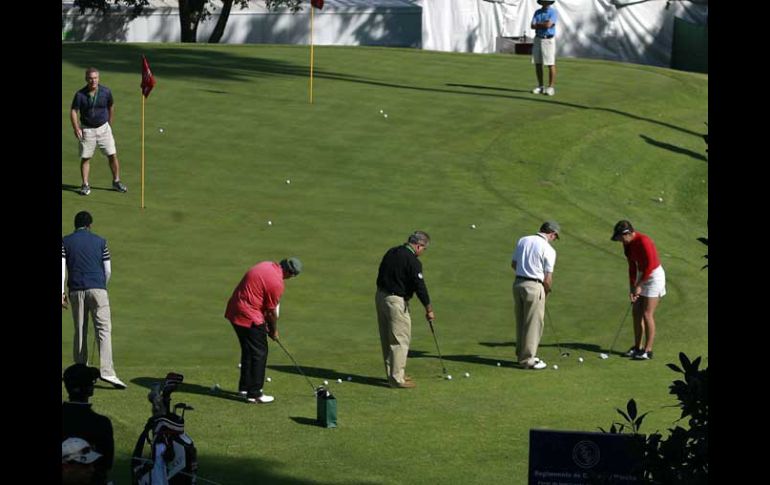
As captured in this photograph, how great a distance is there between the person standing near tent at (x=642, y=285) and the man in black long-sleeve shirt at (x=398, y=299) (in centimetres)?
300

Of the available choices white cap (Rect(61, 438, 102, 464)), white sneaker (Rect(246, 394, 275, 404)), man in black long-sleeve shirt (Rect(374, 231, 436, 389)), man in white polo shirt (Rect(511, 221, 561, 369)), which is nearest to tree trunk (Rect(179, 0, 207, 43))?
man in white polo shirt (Rect(511, 221, 561, 369))

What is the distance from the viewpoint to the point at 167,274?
20219 mm

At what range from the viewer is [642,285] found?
58.7 ft

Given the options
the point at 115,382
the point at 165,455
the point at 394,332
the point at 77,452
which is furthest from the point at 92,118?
the point at 77,452

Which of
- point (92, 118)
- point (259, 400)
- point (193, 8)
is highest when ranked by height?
point (193, 8)

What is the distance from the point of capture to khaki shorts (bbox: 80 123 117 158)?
74.7 ft

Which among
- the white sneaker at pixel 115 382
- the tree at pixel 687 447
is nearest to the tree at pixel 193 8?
the white sneaker at pixel 115 382

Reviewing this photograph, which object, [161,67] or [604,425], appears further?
[161,67]

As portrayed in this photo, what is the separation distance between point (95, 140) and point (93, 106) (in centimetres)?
61

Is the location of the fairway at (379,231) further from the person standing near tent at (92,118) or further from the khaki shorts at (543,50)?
the khaki shorts at (543,50)

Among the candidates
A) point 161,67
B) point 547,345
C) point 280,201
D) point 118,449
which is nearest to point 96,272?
point 118,449

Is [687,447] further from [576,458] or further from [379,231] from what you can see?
[379,231]
